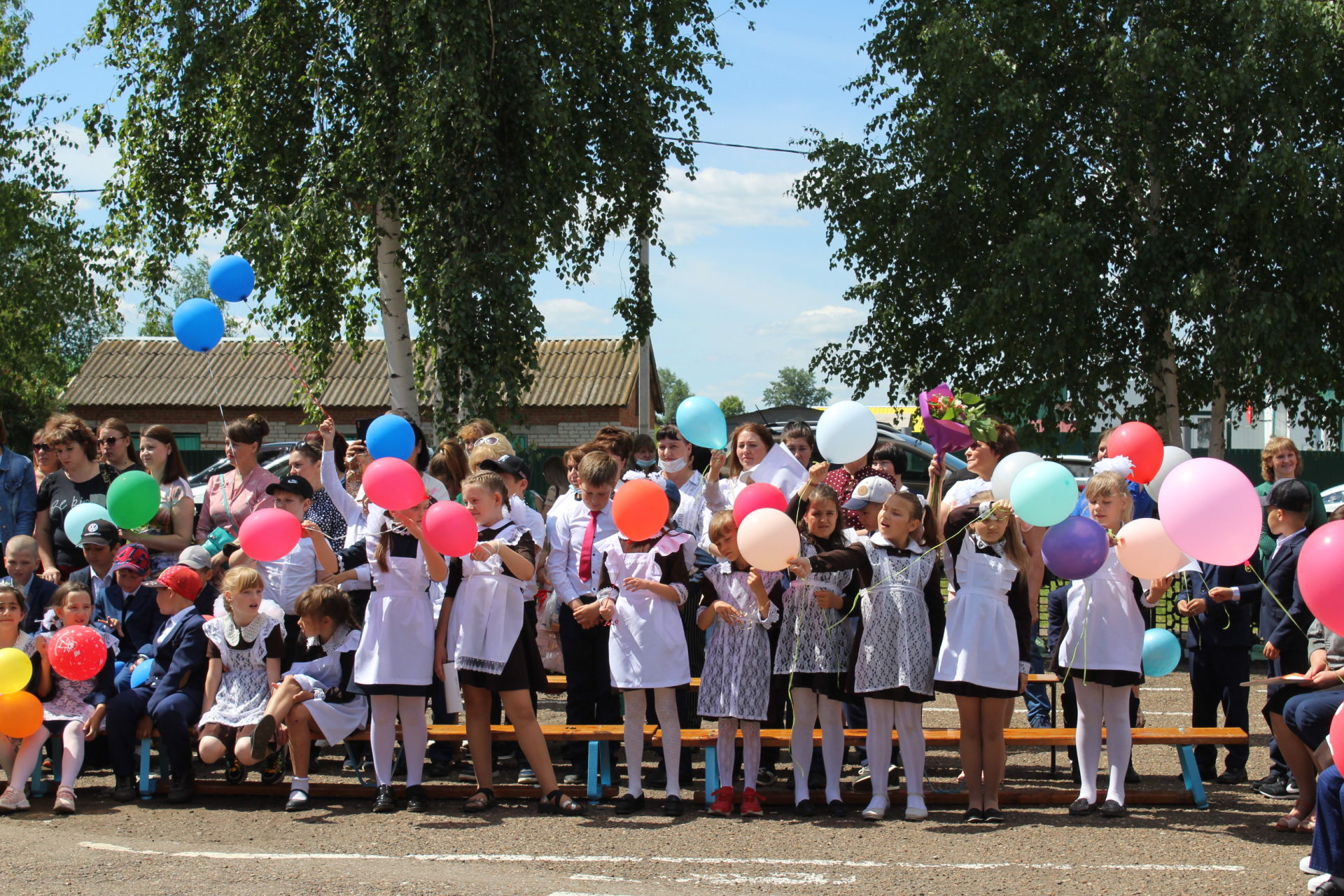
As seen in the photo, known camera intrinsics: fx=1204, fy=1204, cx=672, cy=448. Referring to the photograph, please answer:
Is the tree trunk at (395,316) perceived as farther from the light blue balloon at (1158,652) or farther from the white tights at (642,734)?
the light blue balloon at (1158,652)

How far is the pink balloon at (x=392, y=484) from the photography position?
5.57m

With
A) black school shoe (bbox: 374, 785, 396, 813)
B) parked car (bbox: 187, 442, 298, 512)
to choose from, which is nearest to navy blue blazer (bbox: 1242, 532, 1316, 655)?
black school shoe (bbox: 374, 785, 396, 813)

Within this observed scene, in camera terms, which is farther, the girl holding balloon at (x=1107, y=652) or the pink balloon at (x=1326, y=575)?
the girl holding balloon at (x=1107, y=652)

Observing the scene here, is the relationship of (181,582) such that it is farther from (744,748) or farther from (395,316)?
(395,316)

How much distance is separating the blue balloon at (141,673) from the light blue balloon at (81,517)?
1091 millimetres

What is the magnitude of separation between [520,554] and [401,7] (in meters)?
8.72

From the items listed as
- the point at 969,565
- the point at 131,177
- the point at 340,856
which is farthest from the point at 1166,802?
the point at 131,177

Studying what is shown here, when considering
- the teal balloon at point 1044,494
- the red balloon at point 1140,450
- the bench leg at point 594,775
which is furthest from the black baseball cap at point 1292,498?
the bench leg at point 594,775

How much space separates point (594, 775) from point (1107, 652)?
2.56 metres

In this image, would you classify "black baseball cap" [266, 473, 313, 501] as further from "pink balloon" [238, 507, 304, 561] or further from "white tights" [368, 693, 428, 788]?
"white tights" [368, 693, 428, 788]

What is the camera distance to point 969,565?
573 cm

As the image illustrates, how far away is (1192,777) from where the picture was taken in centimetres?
590

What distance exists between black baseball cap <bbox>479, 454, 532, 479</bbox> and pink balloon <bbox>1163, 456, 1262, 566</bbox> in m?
3.31

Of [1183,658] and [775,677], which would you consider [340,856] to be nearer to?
[775,677]
